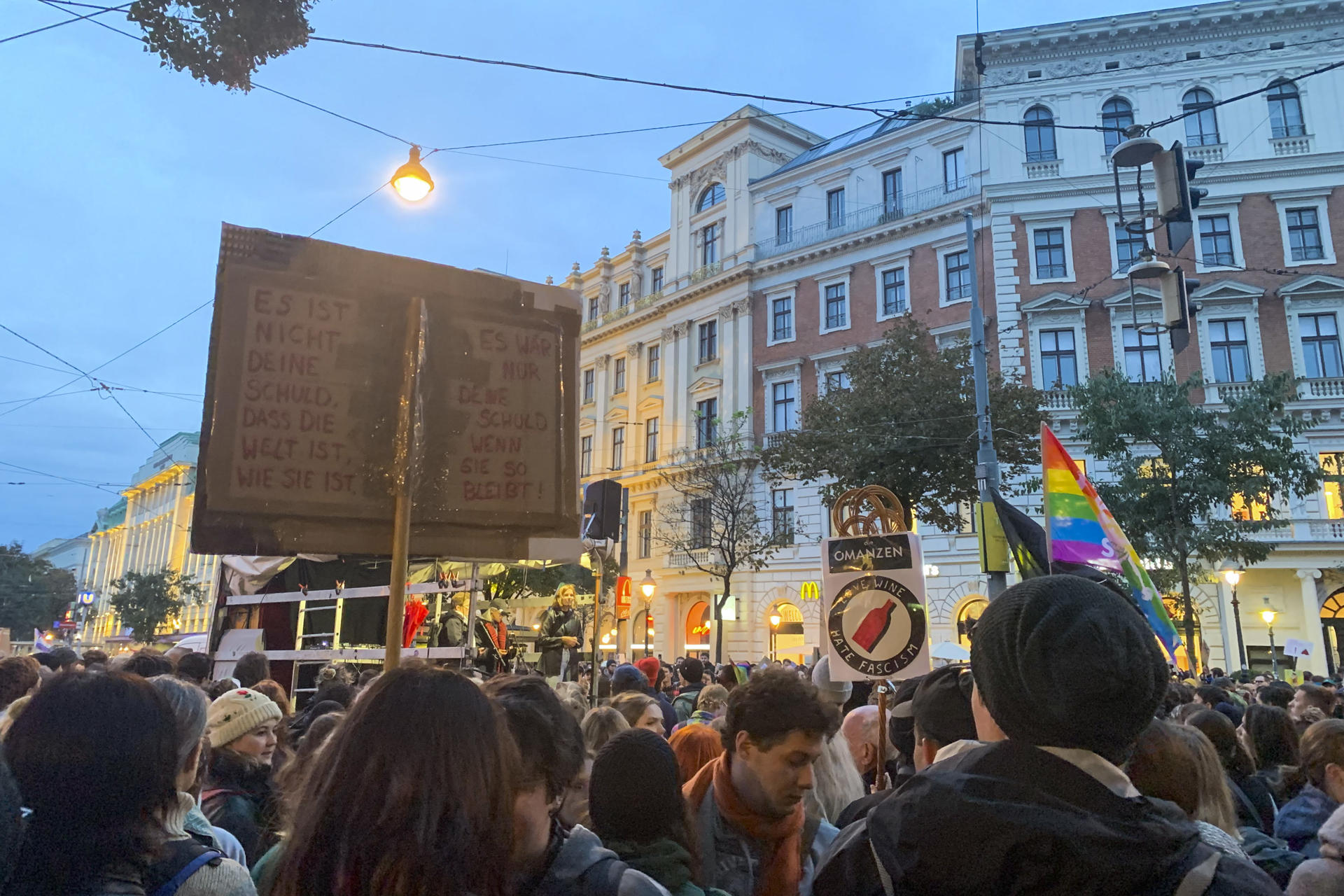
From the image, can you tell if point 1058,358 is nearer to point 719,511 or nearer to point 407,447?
point 719,511

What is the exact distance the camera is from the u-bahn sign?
16.0ft

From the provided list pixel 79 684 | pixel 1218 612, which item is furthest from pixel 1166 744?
pixel 1218 612

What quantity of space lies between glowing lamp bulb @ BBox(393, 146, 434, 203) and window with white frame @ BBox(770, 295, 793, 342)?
2827 cm

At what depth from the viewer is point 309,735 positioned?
3.62 metres

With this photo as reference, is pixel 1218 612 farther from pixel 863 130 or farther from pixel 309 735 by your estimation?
pixel 309 735

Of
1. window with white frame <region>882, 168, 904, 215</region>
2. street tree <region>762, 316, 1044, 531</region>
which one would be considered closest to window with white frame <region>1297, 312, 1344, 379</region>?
street tree <region>762, 316, 1044, 531</region>

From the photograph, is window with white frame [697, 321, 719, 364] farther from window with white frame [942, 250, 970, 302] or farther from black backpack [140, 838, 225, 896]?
black backpack [140, 838, 225, 896]

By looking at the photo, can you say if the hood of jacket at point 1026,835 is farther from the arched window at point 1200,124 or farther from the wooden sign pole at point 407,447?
the arched window at point 1200,124

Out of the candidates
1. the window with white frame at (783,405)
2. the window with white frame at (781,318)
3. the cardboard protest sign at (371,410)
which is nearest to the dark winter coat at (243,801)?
the cardboard protest sign at (371,410)

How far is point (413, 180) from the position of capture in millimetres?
8836

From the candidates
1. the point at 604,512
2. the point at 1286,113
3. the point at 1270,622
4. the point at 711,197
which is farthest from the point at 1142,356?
the point at 604,512

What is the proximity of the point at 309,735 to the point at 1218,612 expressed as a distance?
97.1 ft

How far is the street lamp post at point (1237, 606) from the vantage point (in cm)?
1938

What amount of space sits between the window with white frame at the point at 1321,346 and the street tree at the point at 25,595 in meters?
68.4
